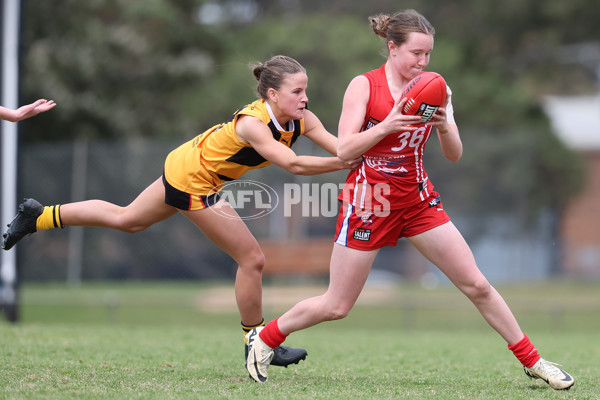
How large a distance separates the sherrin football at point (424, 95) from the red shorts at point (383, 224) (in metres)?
0.59

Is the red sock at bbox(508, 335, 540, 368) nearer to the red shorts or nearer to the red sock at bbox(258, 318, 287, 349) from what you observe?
the red shorts

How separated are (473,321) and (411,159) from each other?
890cm

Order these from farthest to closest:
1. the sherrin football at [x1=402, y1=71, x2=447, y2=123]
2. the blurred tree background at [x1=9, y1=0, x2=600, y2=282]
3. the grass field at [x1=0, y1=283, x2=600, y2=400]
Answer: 1. the blurred tree background at [x1=9, y1=0, x2=600, y2=282]
2. the grass field at [x1=0, y1=283, x2=600, y2=400]
3. the sherrin football at [x1=402, y1=71, x2=447, y2=123]

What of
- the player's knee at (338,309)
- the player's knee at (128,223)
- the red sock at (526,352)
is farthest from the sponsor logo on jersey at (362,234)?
the player's knee at (128,223)

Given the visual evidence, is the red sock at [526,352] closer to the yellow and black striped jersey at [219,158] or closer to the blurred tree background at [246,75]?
the yellow and black striped jersey at [219,158]

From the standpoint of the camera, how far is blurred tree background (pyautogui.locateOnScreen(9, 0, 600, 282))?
47.4ft

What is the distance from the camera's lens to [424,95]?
4.30 m

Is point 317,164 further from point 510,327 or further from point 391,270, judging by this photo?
point 391,270

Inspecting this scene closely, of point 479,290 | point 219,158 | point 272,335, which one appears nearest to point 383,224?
point 479,290

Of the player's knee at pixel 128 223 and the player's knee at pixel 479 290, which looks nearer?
the player's knee at pixel 479 290

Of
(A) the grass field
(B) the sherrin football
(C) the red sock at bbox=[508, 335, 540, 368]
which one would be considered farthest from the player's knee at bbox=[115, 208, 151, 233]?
(C) the red sock at bbox=[508, 335, 540, 368]

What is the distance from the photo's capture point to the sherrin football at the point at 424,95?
14.1ft

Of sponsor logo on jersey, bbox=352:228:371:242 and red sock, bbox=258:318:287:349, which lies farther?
red sock, bbox=258:318:287:349

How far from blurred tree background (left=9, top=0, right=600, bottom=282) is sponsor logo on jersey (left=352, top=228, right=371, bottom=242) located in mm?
9663
